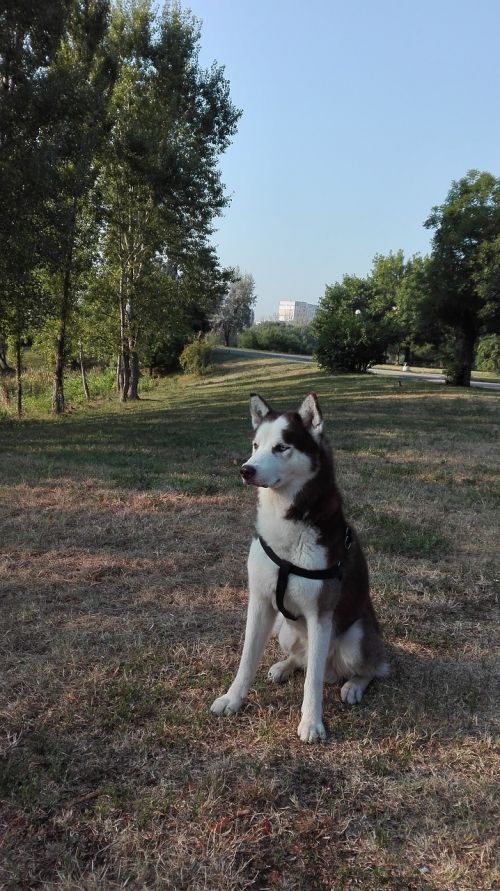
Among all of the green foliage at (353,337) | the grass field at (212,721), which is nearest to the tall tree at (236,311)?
the green foliage at (353,337)

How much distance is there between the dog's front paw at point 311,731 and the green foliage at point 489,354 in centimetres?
4555

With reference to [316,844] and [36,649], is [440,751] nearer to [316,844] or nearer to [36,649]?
[316,844]

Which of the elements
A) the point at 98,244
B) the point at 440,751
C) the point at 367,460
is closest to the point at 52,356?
the point at 98,244

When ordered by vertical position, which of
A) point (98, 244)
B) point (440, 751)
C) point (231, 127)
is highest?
point (231, 127)

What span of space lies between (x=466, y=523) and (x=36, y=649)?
4.40m

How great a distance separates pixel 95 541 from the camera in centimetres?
496

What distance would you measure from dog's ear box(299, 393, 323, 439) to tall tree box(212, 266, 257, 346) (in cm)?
6595

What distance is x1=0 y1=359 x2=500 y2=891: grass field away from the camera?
6.18 feet

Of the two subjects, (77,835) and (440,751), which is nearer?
(77,835)

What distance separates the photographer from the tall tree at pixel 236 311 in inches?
2736

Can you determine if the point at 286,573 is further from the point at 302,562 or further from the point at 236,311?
the point at 236,311

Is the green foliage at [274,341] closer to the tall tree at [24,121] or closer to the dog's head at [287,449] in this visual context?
the tall tree at [24,121]

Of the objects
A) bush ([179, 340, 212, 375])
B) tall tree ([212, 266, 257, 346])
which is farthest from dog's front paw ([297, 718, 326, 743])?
tall tree ([212, 266, 257, 346])

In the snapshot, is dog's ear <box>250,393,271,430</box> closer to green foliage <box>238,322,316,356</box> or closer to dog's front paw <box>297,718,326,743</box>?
dog's front paw <box>297,718,326,743</box>
